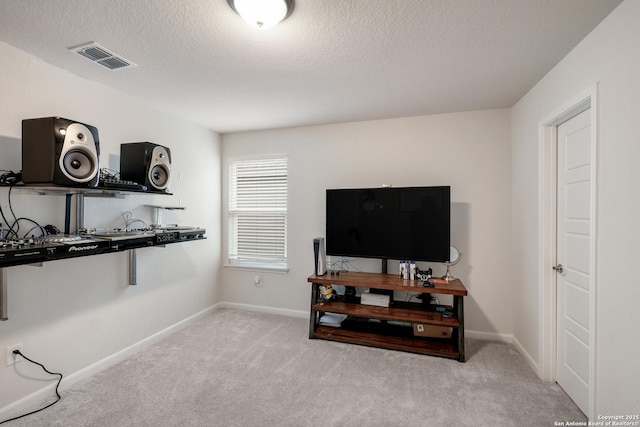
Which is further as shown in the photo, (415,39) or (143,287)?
(143,287)

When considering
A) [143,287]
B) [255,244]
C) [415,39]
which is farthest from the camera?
[255,244]

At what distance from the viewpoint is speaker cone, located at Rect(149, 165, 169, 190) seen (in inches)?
100

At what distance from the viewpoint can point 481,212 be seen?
10.4ft

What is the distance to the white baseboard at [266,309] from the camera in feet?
12.5

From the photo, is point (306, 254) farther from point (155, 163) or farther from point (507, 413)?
point (507, 413)

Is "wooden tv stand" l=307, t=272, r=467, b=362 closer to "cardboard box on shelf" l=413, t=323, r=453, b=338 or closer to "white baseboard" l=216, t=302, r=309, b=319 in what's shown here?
"cardboard box on shelf" l=413, t=323, r=453, b=338

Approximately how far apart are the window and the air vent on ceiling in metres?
1.96

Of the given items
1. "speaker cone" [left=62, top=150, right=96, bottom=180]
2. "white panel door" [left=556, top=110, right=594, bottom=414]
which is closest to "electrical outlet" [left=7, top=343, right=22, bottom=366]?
"speaker cone" [left=62, top=150, right=96, bottom=180]

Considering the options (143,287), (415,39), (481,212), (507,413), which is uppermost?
(415,39)

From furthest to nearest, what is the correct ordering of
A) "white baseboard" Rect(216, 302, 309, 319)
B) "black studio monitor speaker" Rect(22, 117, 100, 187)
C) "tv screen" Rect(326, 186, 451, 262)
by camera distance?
"white baseboard" Rect(216, 302, 309, 319), "tv screen" Rect(326, 186, 451, 262), "black studio monitor speaker" Rect(22, 117, 100, 187)

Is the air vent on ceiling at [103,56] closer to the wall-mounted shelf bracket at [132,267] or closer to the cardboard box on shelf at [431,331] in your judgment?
the wall-mounted shelf bracket at [132,267]

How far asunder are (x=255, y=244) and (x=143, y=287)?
1.44 metres

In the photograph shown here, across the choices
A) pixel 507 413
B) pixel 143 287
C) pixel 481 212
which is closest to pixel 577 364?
pixel 507 413

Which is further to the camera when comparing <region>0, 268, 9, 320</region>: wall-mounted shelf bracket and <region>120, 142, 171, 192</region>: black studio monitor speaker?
<region>120, 142, 171, 192</region>: black studio monitor speaker
